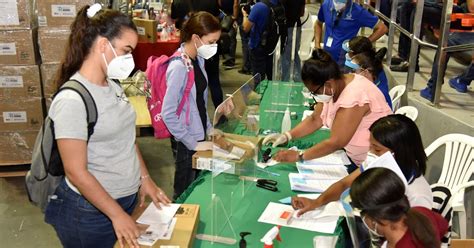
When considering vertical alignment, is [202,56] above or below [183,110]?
above

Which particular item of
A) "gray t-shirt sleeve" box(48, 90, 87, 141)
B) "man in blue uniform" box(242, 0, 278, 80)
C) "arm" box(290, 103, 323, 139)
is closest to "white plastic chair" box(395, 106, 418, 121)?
"arm" box(290, 103, 323, 139)

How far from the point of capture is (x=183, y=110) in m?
2.50

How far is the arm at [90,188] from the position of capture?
1514 mm

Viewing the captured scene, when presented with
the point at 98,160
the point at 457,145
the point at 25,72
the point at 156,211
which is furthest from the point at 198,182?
the point at 25,72

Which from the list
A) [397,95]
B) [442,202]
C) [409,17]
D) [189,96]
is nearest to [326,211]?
[442,202]

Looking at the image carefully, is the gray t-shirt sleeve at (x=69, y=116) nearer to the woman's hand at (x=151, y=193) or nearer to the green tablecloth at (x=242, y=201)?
the woman's hand at (x=151, y=193)

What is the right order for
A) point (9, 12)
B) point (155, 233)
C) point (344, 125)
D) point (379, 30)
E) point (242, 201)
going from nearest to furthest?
point (155, 233)
point (242, 201)
point (344, 125)
point (9, 12)
point (379, 30)

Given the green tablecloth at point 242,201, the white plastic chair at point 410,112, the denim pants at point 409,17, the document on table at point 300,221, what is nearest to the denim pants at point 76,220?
the green tablecloth at point 242,201

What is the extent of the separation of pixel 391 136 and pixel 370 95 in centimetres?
66

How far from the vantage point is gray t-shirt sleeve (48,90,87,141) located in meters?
1.49

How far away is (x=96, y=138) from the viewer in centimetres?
160

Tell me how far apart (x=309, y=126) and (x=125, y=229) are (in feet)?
5.44

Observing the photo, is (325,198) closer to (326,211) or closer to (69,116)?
(326,211)

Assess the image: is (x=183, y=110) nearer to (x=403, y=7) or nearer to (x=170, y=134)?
(x=170, y=134)
